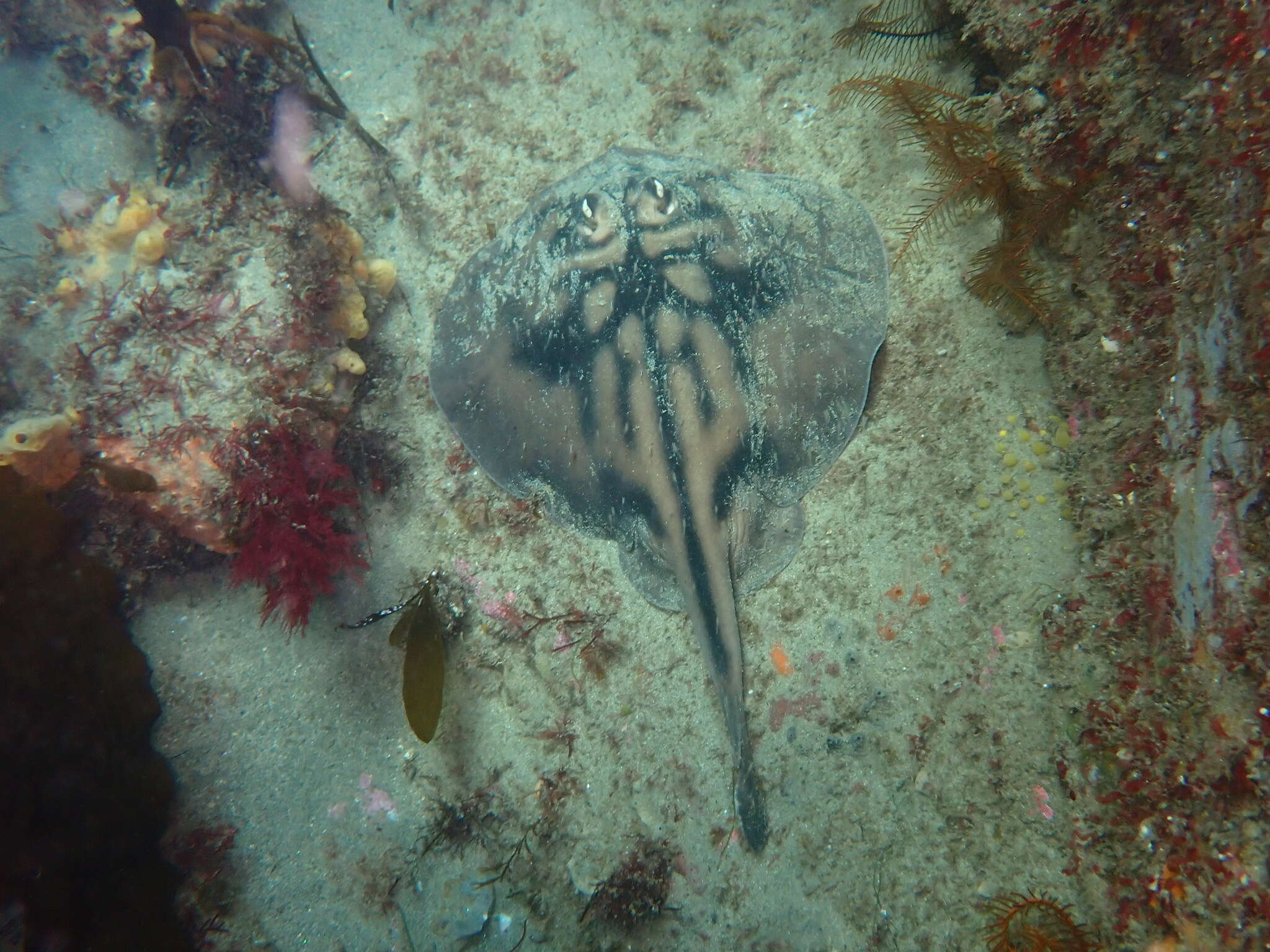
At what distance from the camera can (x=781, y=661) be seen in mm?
4035

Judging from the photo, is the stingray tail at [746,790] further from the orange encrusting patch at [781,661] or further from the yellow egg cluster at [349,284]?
the yellow egg cluster at [349,284]

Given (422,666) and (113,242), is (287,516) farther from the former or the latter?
(113,242)

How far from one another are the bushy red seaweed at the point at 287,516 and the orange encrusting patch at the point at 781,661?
3370 millimetres

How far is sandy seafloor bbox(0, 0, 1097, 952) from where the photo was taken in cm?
354

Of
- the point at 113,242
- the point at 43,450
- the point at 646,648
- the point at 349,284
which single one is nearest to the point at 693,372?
the point at 646,648

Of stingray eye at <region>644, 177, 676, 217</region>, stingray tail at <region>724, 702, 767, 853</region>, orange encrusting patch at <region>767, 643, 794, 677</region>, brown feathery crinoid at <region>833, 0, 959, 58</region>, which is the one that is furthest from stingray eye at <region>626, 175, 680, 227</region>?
stingray tail at <region>724, 702, 767, 853</region>

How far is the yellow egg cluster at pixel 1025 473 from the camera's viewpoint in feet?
11.4

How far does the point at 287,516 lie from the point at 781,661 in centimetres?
385

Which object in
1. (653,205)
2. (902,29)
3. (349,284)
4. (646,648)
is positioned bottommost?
(646,648)

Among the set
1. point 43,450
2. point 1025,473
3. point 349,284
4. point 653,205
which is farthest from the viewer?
point 349,284

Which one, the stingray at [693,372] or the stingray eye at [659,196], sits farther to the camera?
the stingray eye at [659,196]

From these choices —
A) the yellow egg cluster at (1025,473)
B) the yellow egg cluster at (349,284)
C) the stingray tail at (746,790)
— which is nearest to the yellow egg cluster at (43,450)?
the yellow egg cluster at (349,284)

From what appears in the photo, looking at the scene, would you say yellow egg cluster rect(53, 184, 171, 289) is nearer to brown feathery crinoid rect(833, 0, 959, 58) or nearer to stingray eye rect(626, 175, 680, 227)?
stingray eye rect(626, 175, 680, 227)

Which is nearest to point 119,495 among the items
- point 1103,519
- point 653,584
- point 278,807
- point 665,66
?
point 278,807
